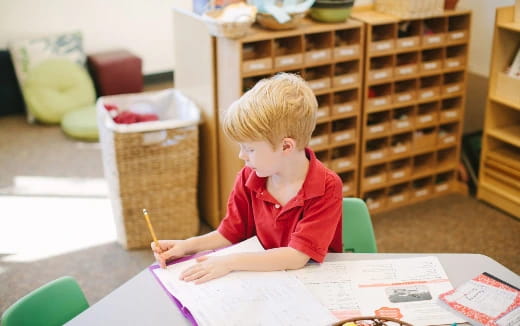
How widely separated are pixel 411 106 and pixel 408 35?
358mm

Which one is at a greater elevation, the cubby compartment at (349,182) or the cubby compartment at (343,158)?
the cubby compartment at (343,158)

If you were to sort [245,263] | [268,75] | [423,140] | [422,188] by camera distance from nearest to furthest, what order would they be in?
[245,263] < [268,75] < [423,140] < [422,188]

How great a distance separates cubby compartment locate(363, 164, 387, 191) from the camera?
124 inches

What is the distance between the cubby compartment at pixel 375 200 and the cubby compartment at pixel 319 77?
695 millimetres

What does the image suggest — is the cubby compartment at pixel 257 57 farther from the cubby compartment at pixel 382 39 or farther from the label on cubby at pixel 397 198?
the label on cubby at pixel 397 198

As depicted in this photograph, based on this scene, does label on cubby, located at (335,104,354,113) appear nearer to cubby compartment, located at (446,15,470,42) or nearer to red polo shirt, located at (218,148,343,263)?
cubby compartment, located at (446,15,470,42)

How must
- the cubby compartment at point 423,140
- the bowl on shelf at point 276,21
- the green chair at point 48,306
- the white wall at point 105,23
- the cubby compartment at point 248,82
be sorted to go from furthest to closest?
the white wall at point 105,23
the cubby compartment at point 423,140
the cubby compartment at point 248,82
the bowl on shelf at point 276,21
the green chair at point 48,306

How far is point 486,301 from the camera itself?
1.34m

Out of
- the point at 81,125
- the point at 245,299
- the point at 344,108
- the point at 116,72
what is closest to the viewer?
the point at 245,299

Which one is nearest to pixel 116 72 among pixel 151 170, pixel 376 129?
pixel 151 170

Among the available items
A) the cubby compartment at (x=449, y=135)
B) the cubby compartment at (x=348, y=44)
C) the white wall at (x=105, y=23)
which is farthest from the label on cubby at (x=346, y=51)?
the white wall at (x=105, y=23)

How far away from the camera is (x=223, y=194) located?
2967mm

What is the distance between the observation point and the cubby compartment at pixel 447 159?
338 centimetres

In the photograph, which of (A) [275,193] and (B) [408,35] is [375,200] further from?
(A) [275,193]
